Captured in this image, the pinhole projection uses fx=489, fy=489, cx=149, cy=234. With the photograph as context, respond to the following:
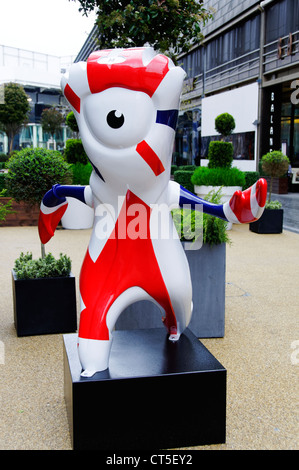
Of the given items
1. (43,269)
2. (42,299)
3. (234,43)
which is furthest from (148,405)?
(234,43)

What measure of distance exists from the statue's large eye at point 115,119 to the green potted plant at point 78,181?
7391mm

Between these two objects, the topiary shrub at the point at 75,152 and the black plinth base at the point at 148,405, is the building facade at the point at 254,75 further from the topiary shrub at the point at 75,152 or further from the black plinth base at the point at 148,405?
the black plinth base at the point at 148,405

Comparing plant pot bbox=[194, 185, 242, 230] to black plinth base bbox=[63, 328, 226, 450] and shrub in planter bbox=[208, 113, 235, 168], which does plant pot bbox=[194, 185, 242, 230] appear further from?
black plinth base bbox=[63, 328, 226, 450]

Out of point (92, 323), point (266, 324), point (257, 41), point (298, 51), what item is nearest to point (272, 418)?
point (92, 323)

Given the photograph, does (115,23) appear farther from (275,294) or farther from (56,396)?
(56,396)

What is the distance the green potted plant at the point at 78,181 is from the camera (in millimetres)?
9995

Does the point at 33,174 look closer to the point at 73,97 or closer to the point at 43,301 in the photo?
the point at 43,301

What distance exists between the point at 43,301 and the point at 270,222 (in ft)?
21.3

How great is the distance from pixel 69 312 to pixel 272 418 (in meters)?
2.00

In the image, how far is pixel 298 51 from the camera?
15.8m

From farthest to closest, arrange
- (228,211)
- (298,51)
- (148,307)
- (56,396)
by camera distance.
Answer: (298,51)
(148,307)
(56,396)
(228,211)

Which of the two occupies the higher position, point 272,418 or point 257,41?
point 257,41

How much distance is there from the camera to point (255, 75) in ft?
62.0

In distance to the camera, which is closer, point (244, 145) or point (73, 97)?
point (73, 97)
